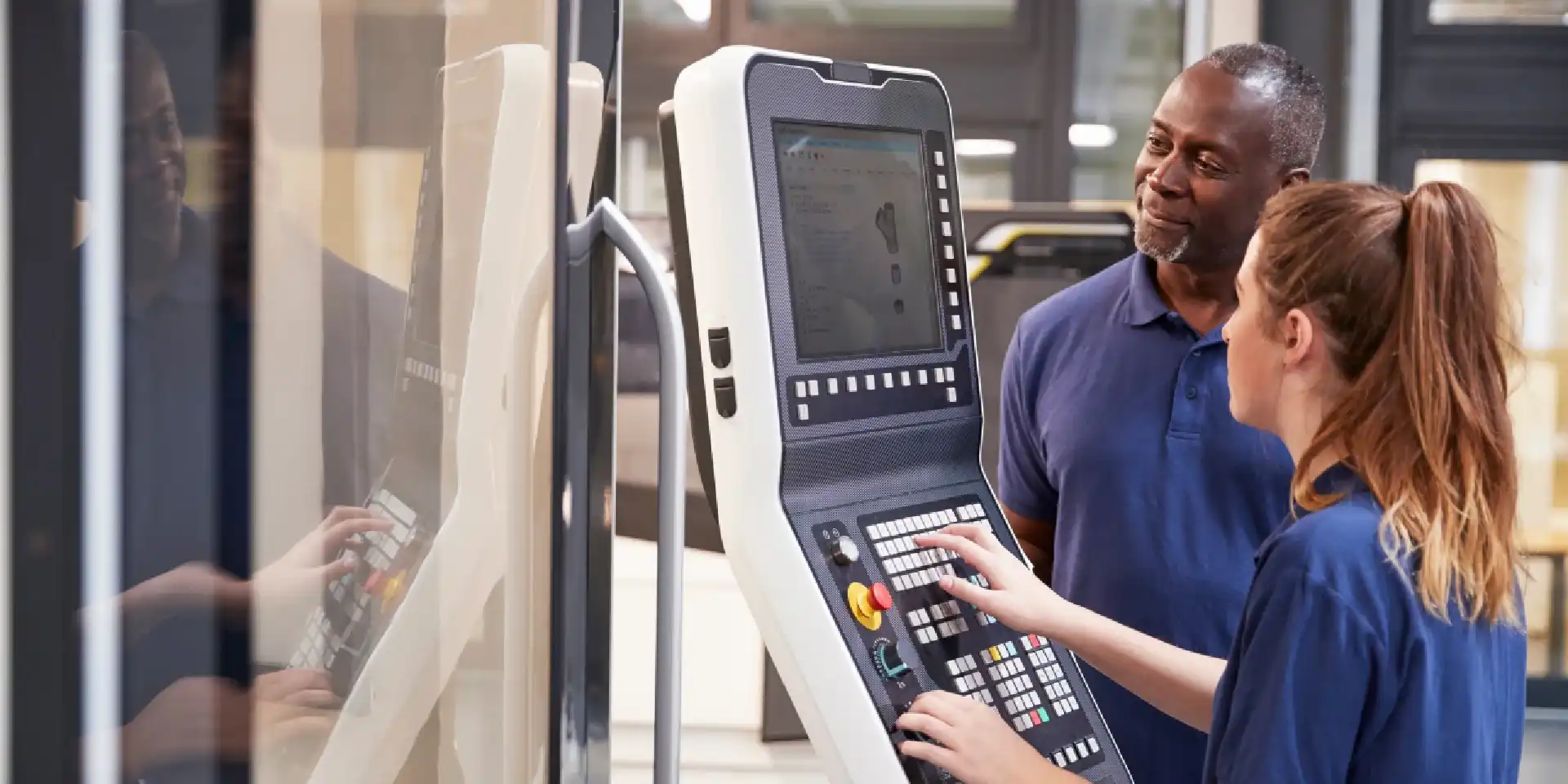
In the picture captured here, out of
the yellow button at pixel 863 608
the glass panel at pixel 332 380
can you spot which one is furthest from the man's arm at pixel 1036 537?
the glass panel at pixel 332 380

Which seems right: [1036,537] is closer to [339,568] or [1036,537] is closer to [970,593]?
[970,593]

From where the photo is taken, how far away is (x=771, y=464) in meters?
1.07

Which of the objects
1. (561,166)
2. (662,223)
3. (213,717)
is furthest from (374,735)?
(662,223)

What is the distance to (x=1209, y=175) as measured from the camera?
63.7 inches

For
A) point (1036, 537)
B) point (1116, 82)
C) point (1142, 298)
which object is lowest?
point (1036, 537)

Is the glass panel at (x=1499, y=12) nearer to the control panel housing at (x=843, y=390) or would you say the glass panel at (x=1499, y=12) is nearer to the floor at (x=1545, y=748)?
the floor at (x=1545, y=748)

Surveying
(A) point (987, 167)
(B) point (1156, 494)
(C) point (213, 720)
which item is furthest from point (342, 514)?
(A) point (987, 167)

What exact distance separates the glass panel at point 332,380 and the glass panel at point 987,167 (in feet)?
9.55

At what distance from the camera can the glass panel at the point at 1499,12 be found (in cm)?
362

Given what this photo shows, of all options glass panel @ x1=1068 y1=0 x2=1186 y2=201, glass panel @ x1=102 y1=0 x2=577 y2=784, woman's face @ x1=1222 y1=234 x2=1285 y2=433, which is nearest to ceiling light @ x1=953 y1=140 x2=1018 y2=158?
glass panel @ x1=1068 y1=0 x2=1186 y2=201

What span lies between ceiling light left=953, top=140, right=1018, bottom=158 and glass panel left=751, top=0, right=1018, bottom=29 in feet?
1.03

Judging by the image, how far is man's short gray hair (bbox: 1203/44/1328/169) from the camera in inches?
63.8

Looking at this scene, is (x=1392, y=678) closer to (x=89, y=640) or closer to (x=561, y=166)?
(x=561, y=166)

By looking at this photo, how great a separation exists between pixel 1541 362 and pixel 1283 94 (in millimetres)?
2454
